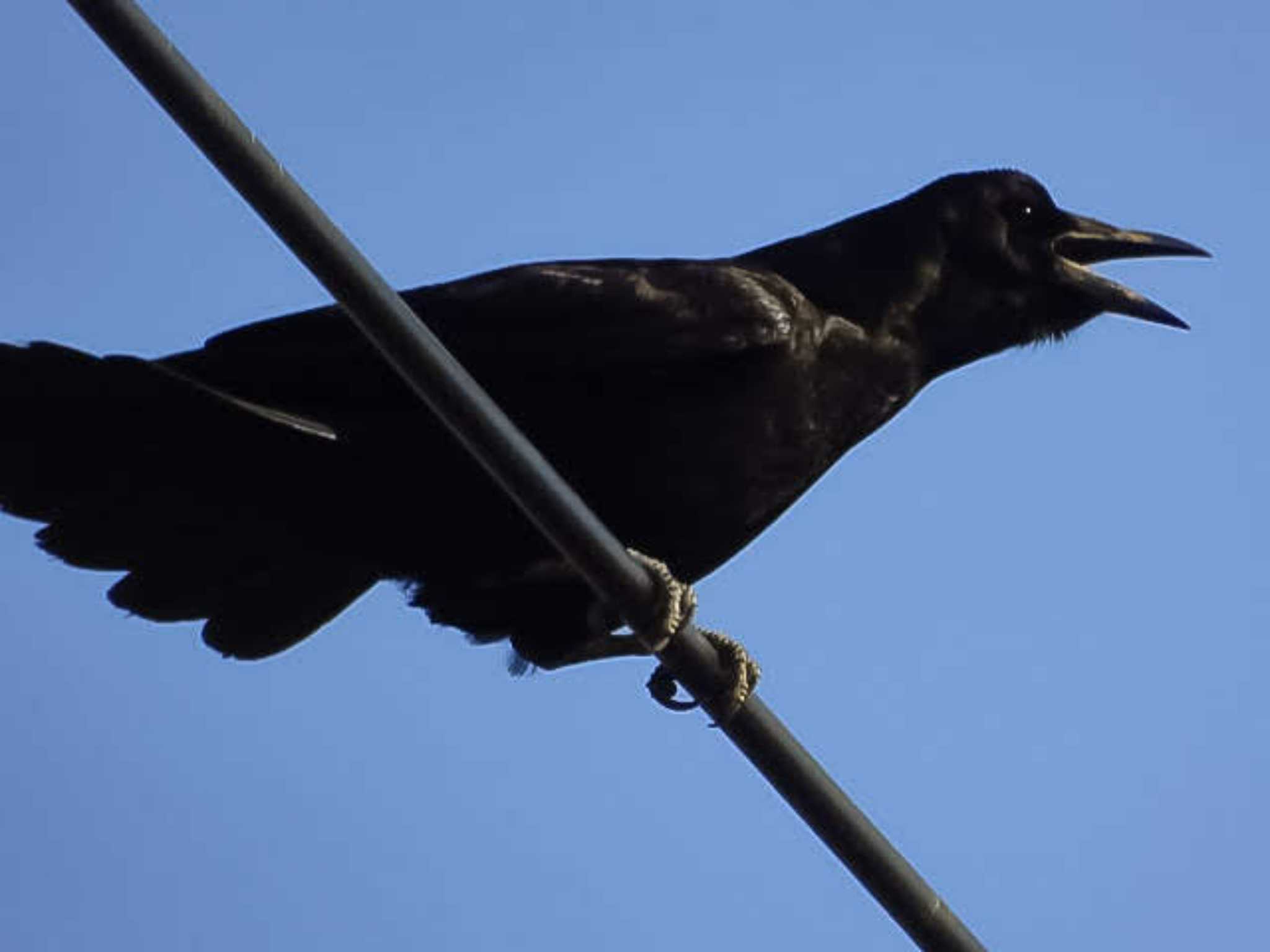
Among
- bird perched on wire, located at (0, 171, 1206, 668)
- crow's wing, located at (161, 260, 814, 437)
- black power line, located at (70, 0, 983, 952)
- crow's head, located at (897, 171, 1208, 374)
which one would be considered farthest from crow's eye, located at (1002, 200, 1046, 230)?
black power line, located at (70, 0, 983, 952)

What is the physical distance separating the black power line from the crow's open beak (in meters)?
2.69

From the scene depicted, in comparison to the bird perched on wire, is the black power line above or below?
below

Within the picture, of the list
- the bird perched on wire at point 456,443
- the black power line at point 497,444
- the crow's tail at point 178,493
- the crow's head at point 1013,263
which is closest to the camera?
the black power line at point 497,444

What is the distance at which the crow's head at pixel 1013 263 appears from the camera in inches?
271

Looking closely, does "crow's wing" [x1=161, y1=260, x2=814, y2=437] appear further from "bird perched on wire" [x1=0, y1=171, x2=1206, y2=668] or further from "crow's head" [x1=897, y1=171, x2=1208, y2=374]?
"crow's head" [x1=897, y1=171, x2=1208, y2=374]

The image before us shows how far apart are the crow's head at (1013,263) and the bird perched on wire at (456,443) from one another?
307 millimetres

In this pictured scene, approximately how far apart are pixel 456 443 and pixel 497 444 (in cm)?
188

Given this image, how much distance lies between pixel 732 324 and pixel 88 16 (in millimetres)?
2979

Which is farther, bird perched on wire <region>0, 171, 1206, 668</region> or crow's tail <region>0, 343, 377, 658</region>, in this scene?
bird perched on wire <region>0, 171, 1206, 668</region>

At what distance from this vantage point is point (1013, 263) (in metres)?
7.01

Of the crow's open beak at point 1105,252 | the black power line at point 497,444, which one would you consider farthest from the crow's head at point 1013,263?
the black power line at point 497,444

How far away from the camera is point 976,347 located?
6.88m

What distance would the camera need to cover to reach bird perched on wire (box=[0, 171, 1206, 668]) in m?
5.75

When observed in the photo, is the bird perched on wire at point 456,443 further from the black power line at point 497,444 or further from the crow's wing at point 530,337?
the black power line at point 497,444
